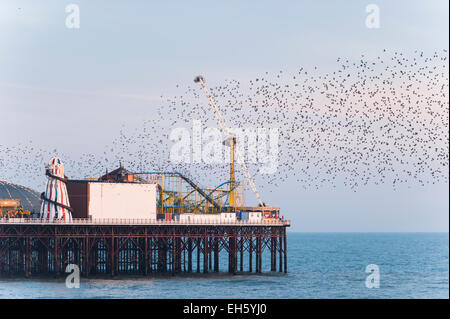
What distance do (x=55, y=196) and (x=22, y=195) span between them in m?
39.8

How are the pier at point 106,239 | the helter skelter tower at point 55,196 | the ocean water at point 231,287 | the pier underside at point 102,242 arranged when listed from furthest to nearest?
the helter skelter tower at point 55,196, the pier underside at point 102,242, the pier at point 106,239, the ocean water at point 231,287

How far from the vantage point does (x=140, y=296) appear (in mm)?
82312

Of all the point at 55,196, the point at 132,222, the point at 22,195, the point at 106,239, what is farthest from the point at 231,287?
the point at 22,195

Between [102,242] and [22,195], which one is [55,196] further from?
[22,195]

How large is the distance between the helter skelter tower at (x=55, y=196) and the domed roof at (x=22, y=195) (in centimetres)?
3342

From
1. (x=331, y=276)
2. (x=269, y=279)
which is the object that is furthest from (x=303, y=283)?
(x=331, y=276)

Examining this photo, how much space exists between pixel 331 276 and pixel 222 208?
17408 mm

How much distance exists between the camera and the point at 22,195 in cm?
13438

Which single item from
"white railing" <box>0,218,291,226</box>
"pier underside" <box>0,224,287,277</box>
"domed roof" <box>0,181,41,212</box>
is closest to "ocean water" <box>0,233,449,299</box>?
"pier underside" <box>0,224,287,277</box>

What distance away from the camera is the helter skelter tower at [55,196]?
316 ft

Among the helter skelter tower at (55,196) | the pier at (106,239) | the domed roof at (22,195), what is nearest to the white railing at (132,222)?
the pier at (106,239)

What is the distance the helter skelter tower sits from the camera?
96250 mm

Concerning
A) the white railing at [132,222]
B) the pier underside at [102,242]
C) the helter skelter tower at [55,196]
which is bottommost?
the pier underside at [102,242]

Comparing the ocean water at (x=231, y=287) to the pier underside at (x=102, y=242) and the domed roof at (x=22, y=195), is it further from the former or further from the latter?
the domed roof at (x=22, y=195)
